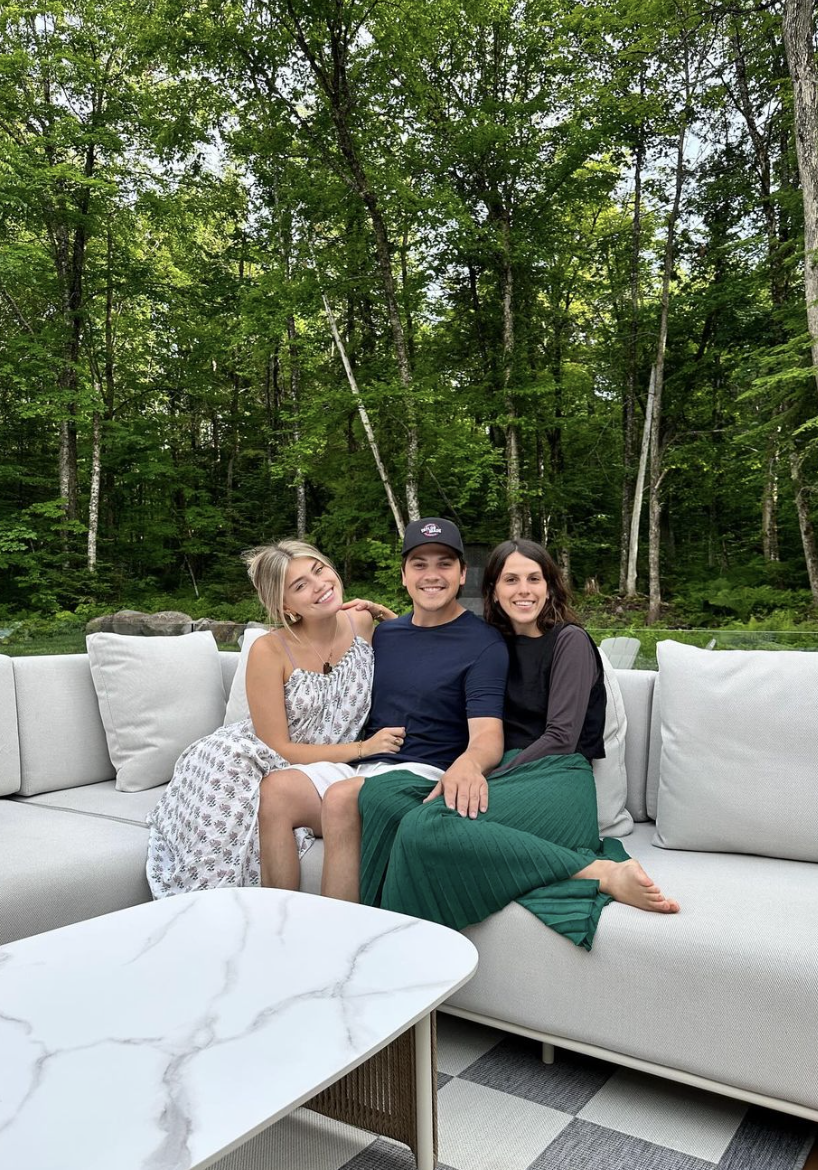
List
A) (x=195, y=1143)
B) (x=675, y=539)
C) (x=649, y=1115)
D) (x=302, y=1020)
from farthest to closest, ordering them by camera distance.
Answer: (x=675, y=539)
(x=649, y=1115)
(x=302, y=1020)
(x=195, y=1143)

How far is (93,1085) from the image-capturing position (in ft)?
3.41

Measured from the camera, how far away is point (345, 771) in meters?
2.17

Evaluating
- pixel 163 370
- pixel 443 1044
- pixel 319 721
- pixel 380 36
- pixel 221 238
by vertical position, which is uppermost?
pixel 380 36

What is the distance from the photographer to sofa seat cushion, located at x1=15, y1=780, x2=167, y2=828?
2.50 m

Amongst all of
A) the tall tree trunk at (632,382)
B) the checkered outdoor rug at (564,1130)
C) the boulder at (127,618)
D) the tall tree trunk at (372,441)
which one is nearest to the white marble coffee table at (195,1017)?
the checkered outdoor rug at (564,1130)

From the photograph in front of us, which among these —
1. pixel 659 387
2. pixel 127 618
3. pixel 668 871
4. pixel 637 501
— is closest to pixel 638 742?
pixel 668 871

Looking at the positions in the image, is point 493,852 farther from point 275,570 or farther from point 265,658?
point 275,570

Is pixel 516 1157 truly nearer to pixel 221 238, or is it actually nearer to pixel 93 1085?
pixel 93 1085

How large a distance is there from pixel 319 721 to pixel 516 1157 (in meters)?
1.11

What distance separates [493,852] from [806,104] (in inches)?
292

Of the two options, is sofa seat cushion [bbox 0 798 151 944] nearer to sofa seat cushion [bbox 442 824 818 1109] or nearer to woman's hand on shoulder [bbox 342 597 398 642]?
woman's hand on shoulder [bbox 342 597 398 642]

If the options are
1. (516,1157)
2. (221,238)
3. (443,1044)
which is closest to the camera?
(516,1157)

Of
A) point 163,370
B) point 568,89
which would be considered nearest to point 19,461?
point 163,370

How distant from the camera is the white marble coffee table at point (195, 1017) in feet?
3.14
